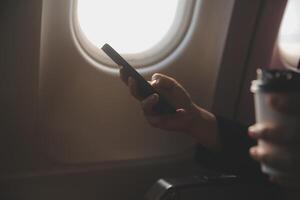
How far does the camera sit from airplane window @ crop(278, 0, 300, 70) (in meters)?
1.30

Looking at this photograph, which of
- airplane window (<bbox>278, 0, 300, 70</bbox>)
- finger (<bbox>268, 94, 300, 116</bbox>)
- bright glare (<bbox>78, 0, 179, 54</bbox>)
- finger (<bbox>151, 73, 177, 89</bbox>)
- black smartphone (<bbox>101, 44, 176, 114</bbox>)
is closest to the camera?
finger (<bbox>268, 94, 300, 116</bbox>)

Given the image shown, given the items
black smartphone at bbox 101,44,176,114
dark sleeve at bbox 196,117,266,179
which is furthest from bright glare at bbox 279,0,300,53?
black smartphone at bbox 101,44,176,114

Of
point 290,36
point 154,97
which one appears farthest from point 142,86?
point 290,36

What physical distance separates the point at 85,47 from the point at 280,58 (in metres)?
0.54

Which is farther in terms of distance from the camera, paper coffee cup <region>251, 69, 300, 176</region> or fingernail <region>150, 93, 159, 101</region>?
fingernail <region>150, 93, 159, 101</region>

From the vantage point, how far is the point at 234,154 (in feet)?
3.98

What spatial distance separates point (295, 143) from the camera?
0.80m

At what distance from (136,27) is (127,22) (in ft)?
0.11

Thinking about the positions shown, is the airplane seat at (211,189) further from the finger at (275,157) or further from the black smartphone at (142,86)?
the finger at (275,157)

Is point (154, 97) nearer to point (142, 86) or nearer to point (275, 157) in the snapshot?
point (142, 86)

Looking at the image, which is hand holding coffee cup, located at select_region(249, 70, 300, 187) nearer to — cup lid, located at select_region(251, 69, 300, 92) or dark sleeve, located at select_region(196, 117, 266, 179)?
cup lid, located at select_region(251, 69, 300, 92)

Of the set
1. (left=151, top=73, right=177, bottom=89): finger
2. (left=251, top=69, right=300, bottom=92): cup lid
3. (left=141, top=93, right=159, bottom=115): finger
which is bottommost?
(left=141, top=93, right=159, bottom=115): finger

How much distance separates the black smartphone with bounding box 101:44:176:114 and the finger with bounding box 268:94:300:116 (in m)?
0.36

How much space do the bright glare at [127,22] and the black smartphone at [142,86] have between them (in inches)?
13.5
